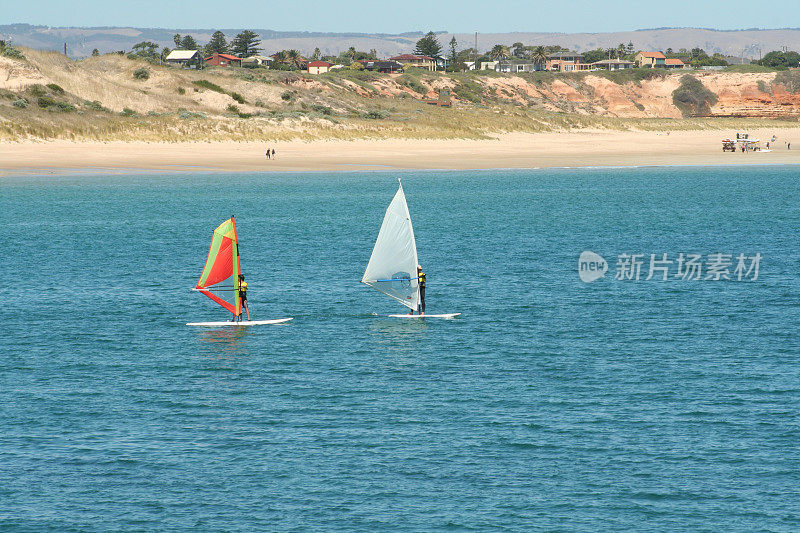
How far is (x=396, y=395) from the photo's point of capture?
34.7m

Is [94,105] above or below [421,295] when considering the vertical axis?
above

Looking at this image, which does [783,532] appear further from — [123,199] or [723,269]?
[123,199]

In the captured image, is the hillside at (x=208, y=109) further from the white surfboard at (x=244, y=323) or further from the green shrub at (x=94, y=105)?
the white surfboard at (x=244, y=323)

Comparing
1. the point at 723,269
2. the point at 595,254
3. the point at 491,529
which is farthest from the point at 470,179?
the point at 491,529

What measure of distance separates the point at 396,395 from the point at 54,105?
113154 millimetres

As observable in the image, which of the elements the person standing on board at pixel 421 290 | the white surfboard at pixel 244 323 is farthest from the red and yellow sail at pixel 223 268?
the person standing on board at pixel 421 290

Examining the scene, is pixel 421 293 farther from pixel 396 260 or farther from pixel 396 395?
pixel 396 395

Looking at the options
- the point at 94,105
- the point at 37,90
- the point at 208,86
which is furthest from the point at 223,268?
the point at 208,86

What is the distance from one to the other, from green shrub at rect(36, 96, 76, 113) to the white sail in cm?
10035

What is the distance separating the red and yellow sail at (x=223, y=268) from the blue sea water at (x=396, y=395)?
1867 millimetres

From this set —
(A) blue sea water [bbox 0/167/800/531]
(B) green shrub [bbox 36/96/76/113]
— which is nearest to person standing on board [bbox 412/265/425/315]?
(A) blue sea water [bbox 0/167/800/531]

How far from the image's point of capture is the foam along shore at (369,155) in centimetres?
11812

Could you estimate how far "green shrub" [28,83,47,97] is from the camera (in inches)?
5472

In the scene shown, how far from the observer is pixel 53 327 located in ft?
147
